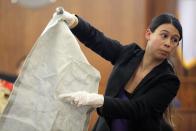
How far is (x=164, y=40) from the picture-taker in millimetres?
1525

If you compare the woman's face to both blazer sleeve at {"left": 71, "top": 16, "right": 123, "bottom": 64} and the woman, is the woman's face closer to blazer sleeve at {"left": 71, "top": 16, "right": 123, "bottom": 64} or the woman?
the woman

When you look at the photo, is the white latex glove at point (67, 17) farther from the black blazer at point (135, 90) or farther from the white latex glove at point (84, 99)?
the white latex glove at point (84, 99)

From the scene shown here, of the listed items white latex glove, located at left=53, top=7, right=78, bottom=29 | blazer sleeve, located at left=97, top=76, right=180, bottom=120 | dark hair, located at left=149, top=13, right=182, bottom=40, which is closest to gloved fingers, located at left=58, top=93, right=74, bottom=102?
blazer sleeve, located at left=97, top=76, right=180, bottom=120

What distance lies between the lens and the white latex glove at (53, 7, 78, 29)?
150 cm

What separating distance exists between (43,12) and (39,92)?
2.70 metres

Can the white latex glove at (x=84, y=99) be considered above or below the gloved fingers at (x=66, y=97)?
above

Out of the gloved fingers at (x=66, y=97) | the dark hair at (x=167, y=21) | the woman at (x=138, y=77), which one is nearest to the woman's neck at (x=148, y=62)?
the woman at (x=138, y=77)

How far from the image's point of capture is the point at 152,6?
415cm

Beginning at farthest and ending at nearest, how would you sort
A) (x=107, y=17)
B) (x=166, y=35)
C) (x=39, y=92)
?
(x=107, y=17)
(x=166, y=35)
(x=39, y=92)

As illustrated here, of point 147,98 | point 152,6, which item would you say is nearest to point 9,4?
point 152,6

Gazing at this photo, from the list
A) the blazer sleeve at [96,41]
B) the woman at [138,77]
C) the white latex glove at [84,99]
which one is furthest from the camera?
the blazer sleeve at [96,41]

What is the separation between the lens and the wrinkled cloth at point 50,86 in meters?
1.40

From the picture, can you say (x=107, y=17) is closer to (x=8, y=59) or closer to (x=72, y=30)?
(x=8, y=59)

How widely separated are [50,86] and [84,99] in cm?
14
